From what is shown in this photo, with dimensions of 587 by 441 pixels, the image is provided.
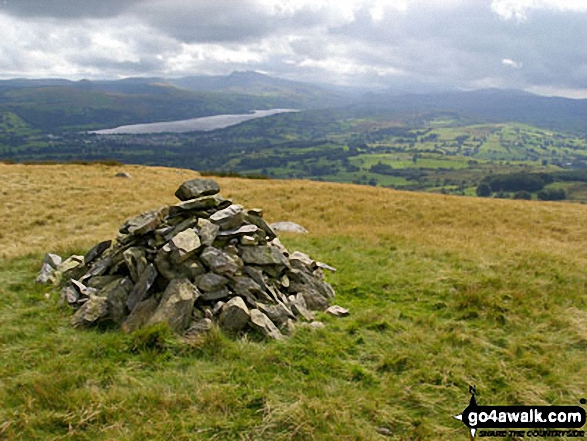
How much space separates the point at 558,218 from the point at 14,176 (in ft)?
166

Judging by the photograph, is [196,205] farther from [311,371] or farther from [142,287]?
[311,371]

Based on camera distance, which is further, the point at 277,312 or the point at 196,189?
the point at 196,189

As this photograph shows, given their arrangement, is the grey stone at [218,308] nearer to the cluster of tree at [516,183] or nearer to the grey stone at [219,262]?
the grey stone at [219,262]

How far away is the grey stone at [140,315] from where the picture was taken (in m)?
9.39

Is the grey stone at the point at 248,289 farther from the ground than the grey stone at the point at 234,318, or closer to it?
farther from the ground

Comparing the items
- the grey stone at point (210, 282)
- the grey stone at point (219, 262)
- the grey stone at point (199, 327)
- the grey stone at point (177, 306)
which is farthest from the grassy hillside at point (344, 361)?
the grey stone at point (219, 262)

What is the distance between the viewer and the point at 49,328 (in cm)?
961

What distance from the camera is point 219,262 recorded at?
10.2 m

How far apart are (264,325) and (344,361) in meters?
2.21

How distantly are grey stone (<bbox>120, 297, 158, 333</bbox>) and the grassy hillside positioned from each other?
1.17 ft

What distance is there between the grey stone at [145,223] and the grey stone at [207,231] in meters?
1.48

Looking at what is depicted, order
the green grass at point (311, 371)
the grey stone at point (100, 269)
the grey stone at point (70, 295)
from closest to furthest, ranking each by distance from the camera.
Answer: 1. the green grass at point (311, 371)
2. the grey stone at point (70, 295)
3. the grey stone at point (100, 269)

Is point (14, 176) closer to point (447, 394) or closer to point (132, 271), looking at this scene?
point (132, 271)

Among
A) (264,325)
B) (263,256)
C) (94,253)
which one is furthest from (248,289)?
(94,253)
